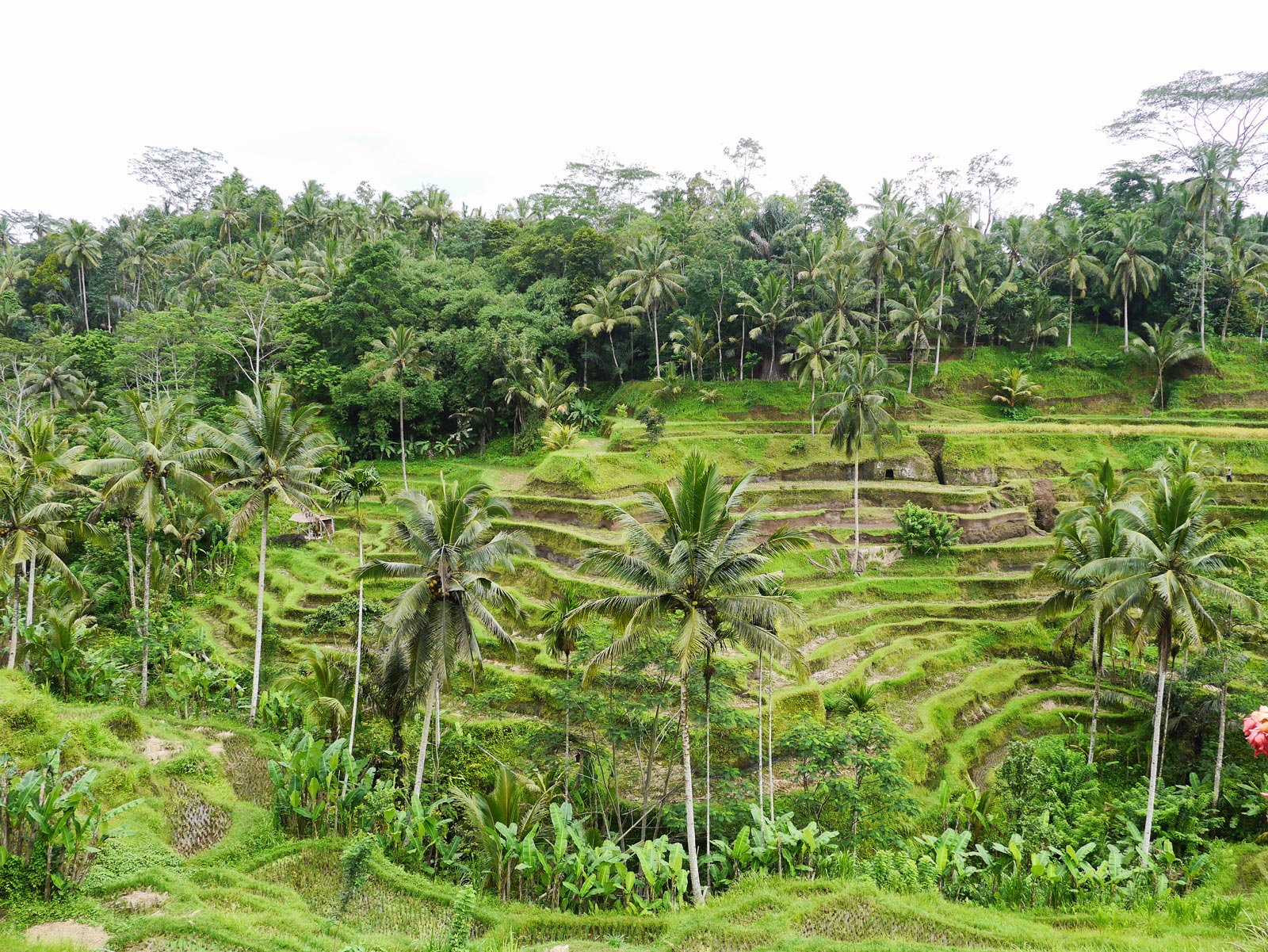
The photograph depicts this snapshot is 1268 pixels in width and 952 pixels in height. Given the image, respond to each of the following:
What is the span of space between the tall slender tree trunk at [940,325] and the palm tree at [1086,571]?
2369 centimetres

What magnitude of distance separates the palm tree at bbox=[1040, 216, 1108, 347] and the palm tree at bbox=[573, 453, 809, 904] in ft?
156

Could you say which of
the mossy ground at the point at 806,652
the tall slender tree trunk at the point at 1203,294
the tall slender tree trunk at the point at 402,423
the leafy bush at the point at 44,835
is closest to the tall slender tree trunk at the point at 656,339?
the mossy ground at the point at 806,652

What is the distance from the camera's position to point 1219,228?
2148 inches

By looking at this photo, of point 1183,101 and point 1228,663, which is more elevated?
point 1183,101

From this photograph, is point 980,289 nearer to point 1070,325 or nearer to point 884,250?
point 1070,325

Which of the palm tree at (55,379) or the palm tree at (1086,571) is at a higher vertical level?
the palm tree at (55,379)

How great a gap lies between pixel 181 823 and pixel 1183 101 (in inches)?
2868

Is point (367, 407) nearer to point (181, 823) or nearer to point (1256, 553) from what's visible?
point (181, 823)

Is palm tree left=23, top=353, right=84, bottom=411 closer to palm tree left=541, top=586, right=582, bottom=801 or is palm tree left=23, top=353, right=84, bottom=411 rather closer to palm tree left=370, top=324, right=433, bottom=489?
palm tree left=370, top=324, right=433, bottom=489

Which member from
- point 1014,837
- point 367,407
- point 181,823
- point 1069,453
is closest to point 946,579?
point 1069,453

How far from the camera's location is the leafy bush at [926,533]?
3316 cm

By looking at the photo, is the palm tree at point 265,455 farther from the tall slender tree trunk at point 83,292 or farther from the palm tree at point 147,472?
the tall slender tree trunk at point 83,292

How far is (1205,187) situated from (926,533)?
38.5m

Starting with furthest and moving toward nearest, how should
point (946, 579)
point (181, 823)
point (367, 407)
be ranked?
1. point (367, 407)
2. point (946, 579)
3. point (181, 823)
